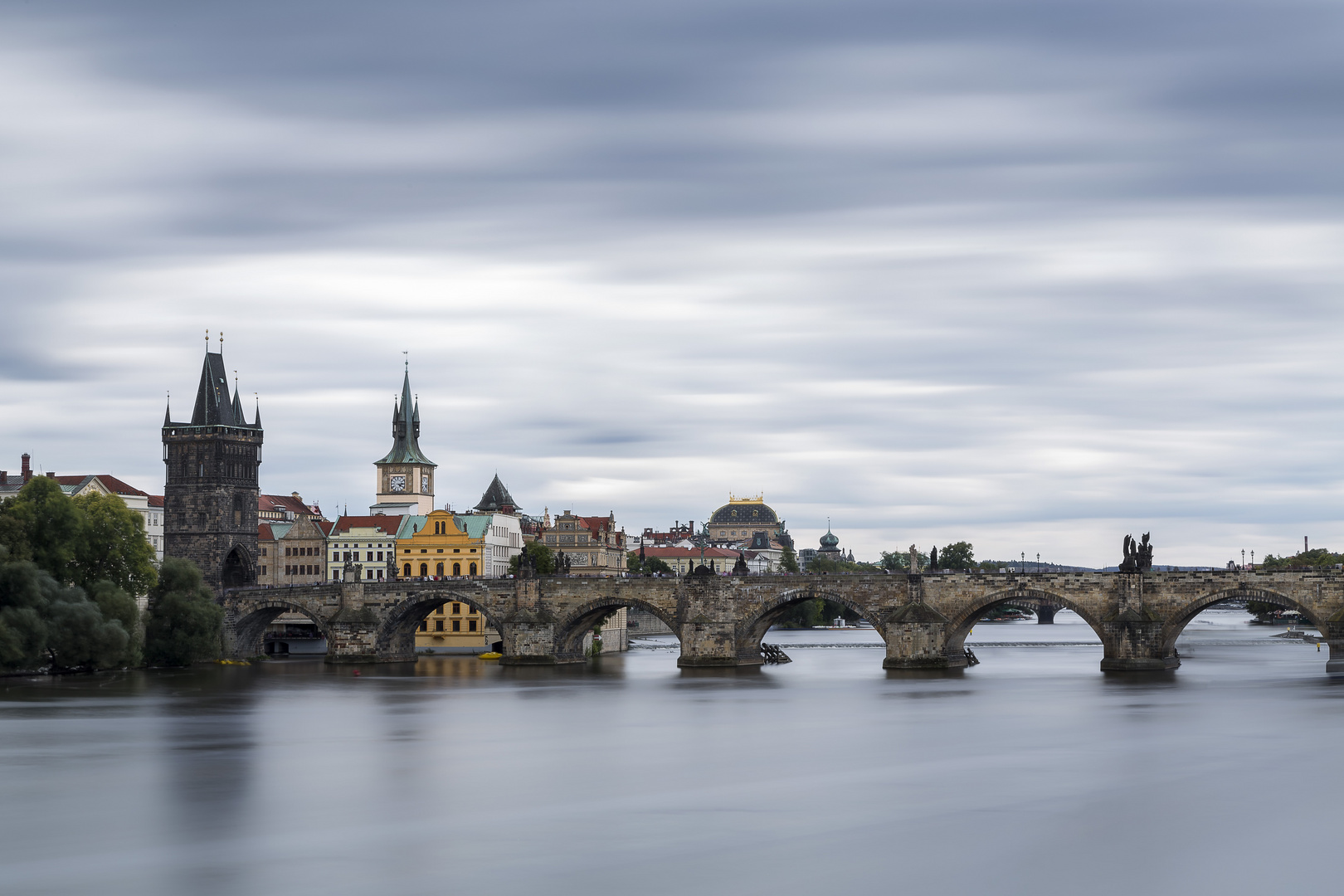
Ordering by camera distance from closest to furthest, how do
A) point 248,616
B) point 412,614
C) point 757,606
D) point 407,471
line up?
point 757,606, point 412,614, point 248,616, point 407,471

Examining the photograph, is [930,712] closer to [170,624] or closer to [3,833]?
[3,833]

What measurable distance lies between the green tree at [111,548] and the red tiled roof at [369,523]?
39252 millimetres

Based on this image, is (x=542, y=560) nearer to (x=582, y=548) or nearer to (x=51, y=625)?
(x=582, y=548)

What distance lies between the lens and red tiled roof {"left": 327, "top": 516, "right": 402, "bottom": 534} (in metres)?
120

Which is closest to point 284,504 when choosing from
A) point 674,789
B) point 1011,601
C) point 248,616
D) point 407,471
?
point 407,471

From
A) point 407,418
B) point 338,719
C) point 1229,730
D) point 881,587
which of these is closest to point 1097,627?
point 881,587

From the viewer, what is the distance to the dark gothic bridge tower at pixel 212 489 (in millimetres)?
112812

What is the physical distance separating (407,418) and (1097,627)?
2924 inches

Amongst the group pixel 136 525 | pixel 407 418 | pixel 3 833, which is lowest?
pixel 3 833

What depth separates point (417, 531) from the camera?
116m

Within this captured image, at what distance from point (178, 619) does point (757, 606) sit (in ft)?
94.1

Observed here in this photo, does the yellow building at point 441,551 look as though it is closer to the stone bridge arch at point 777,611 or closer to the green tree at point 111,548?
the stone bridge arch at point 777,611

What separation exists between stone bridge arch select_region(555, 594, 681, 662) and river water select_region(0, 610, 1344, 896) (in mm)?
13605

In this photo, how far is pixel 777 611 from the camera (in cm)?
8250
